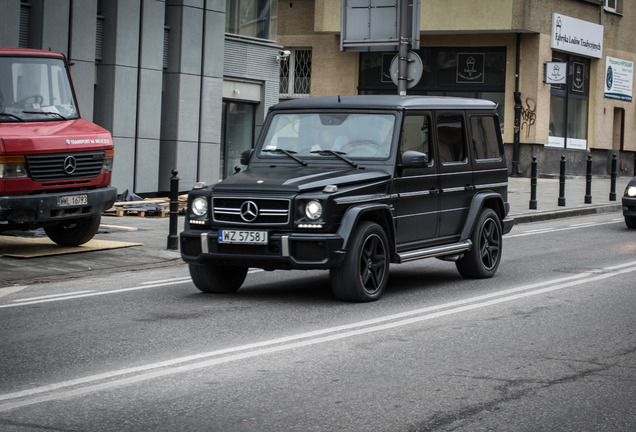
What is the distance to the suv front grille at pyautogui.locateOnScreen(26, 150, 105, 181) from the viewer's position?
13.2 metres

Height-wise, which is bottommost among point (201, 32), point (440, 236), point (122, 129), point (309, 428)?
point (309, 428)

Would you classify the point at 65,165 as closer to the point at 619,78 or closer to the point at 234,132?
the point at 234,132

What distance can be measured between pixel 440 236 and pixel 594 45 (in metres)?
31.6

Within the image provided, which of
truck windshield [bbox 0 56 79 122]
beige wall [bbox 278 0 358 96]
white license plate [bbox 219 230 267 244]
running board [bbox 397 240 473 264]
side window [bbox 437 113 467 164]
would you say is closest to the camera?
white license plate [bbox 219 230 267 244]

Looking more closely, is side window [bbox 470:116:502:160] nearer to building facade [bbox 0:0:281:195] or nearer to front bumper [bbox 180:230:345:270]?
front bumper [bbox 180:230:345:270]

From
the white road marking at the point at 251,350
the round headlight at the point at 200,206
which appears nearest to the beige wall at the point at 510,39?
the white road marking at the point at 251,350

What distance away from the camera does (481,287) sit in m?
11.4

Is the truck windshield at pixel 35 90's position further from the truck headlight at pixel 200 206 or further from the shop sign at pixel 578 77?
the shop sign at pixel 578 77

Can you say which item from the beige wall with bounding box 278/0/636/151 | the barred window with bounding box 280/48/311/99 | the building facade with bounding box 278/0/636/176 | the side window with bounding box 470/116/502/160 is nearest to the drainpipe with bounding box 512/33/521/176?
the building facade with bounding box 278/0/636/176

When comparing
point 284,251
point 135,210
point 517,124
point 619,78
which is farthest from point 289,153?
point 619,78

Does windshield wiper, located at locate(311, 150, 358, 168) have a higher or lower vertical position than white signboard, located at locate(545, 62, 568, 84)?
lower

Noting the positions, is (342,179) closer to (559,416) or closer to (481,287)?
(481,287)

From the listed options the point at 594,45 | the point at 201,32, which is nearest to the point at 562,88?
the point at 594,45

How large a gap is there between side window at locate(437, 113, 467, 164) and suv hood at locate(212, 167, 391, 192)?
133cm
